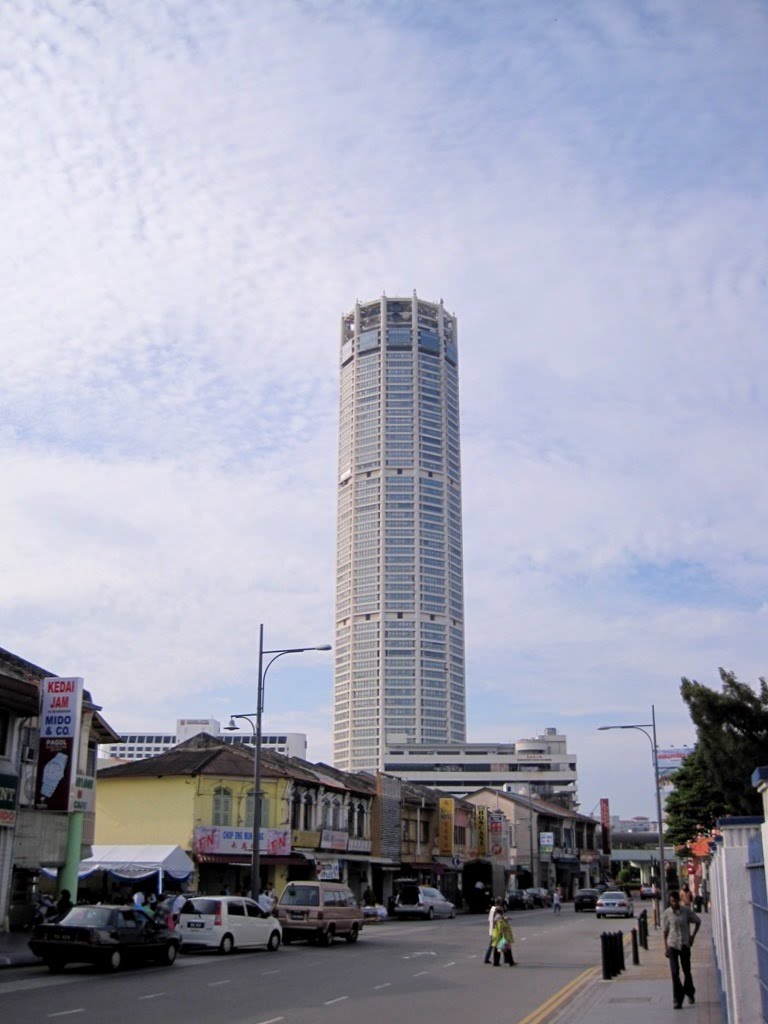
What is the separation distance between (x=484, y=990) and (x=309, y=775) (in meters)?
37.5

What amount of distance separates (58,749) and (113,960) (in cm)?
990

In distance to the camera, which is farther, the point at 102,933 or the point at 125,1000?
the point at 102,933

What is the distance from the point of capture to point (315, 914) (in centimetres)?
3138

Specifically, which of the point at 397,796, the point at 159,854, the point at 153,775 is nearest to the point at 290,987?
the point at 159,854

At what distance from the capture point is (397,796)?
6744 centimetres

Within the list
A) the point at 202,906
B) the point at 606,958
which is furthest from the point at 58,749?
the point at 606,958

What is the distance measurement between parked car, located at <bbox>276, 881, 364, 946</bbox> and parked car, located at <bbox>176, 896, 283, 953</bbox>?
3.33 meters

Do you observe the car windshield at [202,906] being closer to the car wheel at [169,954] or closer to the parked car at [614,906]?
the car wheel at [169,954]

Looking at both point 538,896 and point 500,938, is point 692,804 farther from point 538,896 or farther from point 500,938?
point 538,896

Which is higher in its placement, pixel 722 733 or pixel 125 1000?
pixel 722 733

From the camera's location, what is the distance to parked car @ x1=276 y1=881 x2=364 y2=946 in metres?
31.3

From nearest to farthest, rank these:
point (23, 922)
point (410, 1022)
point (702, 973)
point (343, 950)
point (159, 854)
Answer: point (410, 1022) < point (702, 973) < point (343, 950) < point (23, 922) < point (159, 854)

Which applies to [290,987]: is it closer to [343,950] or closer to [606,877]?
[343,950]

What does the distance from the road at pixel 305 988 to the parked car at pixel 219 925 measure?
37 cm
